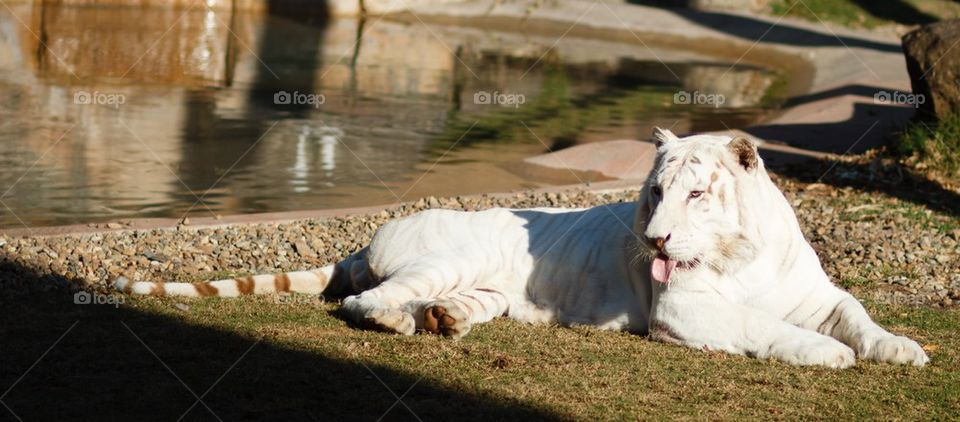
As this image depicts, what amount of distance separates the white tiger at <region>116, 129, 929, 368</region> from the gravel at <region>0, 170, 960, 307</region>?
967 millimetres

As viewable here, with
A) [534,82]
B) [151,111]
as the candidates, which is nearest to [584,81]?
[534,82]

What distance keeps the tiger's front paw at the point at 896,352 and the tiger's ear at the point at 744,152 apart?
1072 mm

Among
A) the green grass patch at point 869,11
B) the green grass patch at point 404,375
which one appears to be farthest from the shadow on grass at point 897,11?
the green grass patch at point 404,375

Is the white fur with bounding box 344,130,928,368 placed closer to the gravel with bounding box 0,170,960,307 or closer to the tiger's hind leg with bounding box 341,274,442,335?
the tiger's hind leg with bounding box 341,274,442,335

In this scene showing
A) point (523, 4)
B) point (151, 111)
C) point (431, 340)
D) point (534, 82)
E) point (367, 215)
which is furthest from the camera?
→ point (523, 4)

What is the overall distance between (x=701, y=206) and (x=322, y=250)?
12.4ft

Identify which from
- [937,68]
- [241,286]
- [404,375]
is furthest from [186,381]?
[937,68]

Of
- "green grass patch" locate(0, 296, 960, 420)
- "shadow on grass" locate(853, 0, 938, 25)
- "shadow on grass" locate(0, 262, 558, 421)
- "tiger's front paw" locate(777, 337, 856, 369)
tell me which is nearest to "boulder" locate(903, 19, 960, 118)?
"green grass patch" locate(0, 296, 960, 420)

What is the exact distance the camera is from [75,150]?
15.0 meters

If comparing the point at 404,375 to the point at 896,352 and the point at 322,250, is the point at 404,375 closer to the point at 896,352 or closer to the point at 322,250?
the point at 896,352

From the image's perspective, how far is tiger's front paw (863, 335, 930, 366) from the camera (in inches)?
248

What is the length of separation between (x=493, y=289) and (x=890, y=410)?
2.66 metres

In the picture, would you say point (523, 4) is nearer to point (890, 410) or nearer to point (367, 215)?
point (367, 215)

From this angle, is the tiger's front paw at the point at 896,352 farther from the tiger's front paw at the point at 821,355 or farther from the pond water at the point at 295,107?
the pond water at the point at 295,107
